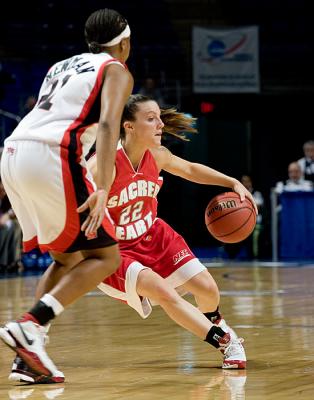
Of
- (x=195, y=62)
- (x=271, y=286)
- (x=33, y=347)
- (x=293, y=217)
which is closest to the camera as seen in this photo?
(x=33, y=347)

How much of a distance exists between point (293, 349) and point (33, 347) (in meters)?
1.81

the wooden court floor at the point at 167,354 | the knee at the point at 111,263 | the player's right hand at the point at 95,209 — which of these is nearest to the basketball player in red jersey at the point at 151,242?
the wooden court floor at the point at 167,354

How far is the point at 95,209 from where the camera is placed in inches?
155

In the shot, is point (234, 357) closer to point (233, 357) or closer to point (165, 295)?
point (233, 357)

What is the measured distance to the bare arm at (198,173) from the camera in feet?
17.2

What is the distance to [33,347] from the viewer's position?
13.5 ft

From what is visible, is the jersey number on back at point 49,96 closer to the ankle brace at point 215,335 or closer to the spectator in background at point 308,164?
the ankle brace at point 215,335

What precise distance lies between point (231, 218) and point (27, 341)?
163 cm

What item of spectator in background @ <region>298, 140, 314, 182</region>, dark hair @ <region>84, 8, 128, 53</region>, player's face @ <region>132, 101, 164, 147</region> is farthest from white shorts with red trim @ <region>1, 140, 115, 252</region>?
spectator in background @ <region>298, 140, 314, 182</region>

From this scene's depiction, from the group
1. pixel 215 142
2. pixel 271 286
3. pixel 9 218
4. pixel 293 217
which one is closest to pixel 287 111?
pixel 215 142

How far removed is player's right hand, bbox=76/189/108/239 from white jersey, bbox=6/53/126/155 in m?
0.33

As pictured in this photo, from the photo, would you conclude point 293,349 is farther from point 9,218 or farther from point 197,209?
point 197,209

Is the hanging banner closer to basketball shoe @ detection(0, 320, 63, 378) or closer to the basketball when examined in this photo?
the basketball

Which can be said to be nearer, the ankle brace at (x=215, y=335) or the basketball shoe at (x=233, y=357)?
the basketball shoe at (x=233, y=357)
